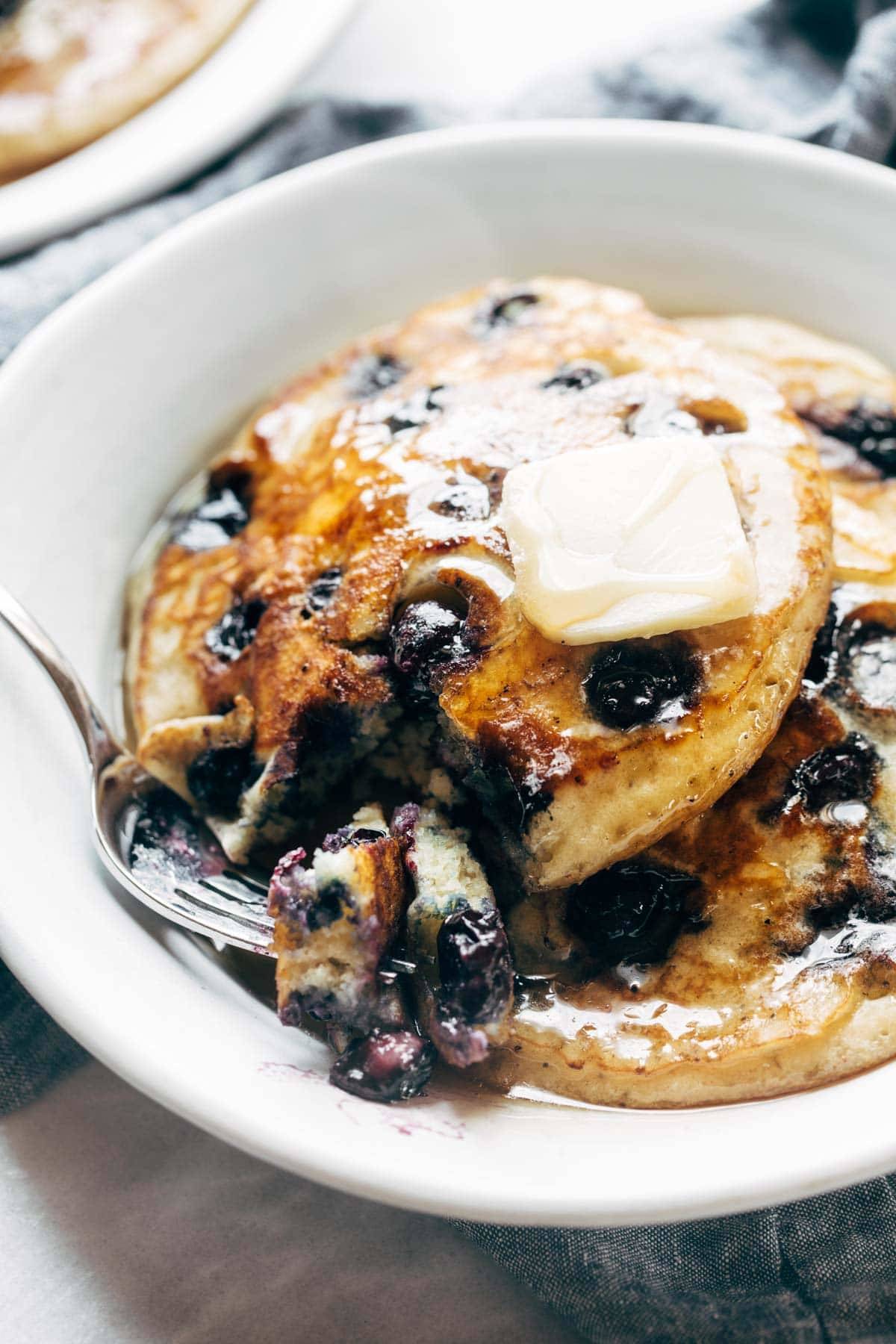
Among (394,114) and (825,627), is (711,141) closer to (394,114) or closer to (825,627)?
(394,114)


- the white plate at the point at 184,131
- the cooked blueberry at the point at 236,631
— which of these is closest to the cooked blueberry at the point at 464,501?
the cooked blueberry at the point at 236,631

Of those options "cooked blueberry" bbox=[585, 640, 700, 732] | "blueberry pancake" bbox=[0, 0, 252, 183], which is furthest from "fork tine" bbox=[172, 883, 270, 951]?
"blueberry pancake" bbox=[0, 0, 252, 183]

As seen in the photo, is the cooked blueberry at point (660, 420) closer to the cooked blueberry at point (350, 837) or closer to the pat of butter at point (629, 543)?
the pat of butter at point (629, 543)

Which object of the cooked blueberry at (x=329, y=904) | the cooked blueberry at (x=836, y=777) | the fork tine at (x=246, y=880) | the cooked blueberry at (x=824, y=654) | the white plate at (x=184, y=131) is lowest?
the cooked blueberry at (x=836, y=777)

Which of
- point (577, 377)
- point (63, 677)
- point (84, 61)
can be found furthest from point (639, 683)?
point (84, 61)

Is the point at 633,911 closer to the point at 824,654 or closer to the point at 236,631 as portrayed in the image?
the point at 824,654
